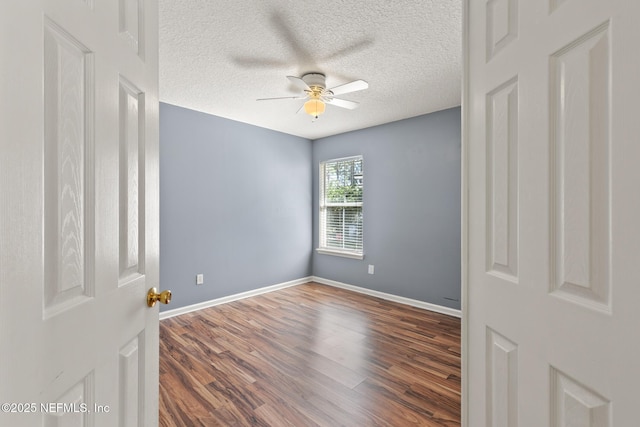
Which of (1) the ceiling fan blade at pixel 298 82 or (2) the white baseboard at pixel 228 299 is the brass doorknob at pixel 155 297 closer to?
(1) the ceiling fan blade at pixel 298 82

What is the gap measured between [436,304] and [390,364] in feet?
5.01

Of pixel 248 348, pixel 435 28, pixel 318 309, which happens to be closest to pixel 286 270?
pixel 318 309

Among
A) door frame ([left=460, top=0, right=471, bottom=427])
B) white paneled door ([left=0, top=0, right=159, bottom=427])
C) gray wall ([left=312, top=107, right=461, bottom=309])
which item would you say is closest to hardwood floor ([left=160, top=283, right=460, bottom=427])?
gray wall ([left=312, top=107, right=461, bottom=309])

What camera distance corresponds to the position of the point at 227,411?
1.77 m

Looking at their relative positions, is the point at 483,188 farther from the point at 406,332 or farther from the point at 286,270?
the point at 286,270

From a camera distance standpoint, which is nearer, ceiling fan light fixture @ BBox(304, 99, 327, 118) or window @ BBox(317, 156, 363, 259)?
ceiling fan light fixture @ BBox(304, 99, 327, 118)

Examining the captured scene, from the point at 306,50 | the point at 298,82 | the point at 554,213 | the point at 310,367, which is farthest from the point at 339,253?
the point at 554,213

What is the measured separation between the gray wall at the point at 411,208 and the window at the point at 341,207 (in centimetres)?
16

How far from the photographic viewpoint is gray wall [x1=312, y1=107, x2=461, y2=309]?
11.4 feet

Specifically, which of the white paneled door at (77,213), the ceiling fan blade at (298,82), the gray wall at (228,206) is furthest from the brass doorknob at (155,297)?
the gray wall at (228,206)

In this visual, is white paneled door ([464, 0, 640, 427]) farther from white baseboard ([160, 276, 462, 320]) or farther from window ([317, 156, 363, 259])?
window ([317, 156, 363, 259])

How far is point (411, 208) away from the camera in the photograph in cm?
382

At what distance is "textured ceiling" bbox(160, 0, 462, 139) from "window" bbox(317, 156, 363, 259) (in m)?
1.30

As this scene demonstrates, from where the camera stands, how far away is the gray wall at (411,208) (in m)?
3.48
